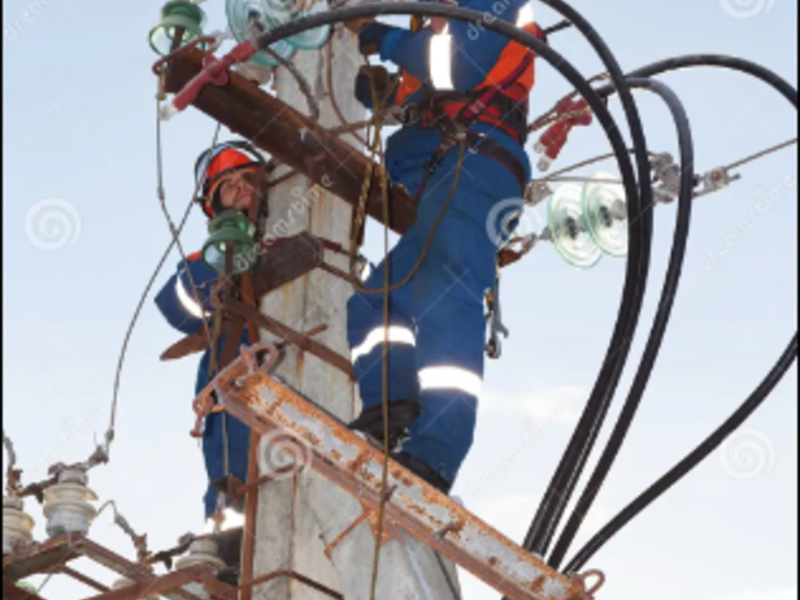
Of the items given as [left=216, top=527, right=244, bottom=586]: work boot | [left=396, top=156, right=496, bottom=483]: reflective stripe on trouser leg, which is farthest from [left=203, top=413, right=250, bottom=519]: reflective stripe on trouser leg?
[left=396, top=156, right=496, bottom=483]: reflective stripe on trouser leg

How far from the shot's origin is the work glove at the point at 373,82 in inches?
277

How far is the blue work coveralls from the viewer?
23.6 feet

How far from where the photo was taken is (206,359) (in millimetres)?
7465

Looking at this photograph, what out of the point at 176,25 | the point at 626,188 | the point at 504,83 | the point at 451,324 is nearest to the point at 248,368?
the point at 451,324

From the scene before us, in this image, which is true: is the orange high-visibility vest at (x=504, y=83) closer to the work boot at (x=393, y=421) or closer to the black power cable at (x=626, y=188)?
the black power cable at (x=626, y=188)

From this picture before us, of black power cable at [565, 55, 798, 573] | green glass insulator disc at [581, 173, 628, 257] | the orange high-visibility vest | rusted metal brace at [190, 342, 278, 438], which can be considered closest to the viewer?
rusted metal brace at [190, 342, 278, 438]

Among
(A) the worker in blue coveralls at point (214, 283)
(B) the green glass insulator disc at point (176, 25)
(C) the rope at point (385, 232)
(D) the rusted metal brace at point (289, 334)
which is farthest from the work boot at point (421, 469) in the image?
(B) the green glass insulator disc at point (176, 25)

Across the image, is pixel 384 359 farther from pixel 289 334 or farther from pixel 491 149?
pixel 491 149

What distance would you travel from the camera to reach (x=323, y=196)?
681cm

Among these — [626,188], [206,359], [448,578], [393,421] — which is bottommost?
[448,578]

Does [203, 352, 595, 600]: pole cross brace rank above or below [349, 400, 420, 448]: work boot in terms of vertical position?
below

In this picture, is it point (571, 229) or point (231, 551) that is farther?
point (571, 229)

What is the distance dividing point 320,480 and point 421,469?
42cm

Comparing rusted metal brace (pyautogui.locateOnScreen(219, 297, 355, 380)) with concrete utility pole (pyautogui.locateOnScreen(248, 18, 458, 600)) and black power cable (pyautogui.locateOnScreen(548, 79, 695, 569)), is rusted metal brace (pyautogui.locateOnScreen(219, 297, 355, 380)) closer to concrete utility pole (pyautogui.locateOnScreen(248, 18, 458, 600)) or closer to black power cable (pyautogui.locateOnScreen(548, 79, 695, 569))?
concrete utility pole (pyautogui.locateOnScreen(248, 18, 458, 600))
